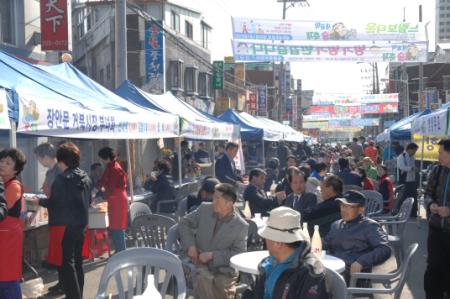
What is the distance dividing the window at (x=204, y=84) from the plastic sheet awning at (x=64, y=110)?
83.2 ft

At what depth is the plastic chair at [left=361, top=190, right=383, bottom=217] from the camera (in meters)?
9.43

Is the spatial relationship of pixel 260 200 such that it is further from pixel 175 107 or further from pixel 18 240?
pixel 175 107

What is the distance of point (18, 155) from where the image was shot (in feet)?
16.1

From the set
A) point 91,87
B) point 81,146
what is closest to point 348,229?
point 91,87

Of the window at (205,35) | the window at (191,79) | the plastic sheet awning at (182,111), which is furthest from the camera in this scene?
the window at (205,35)

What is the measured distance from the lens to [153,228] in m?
6.31

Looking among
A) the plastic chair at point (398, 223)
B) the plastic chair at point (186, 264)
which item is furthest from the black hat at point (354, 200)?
the plastic chair at point (398, 223)

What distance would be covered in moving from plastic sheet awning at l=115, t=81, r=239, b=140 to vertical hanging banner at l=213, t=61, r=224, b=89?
20.3 meters

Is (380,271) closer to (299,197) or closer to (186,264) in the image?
(299,197)

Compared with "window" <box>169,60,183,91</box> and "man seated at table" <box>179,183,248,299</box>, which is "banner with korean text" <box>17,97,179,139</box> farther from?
"window" <box>169,60,183,91</box>

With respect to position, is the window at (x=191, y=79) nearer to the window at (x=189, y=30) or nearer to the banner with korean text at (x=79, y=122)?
the window at (x=189, y=30)

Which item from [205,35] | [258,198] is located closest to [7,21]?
[258,198]

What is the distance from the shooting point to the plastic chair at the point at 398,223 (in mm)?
6702

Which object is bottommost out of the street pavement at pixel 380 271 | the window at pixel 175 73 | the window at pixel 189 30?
the street pavement at pixel 380 271
